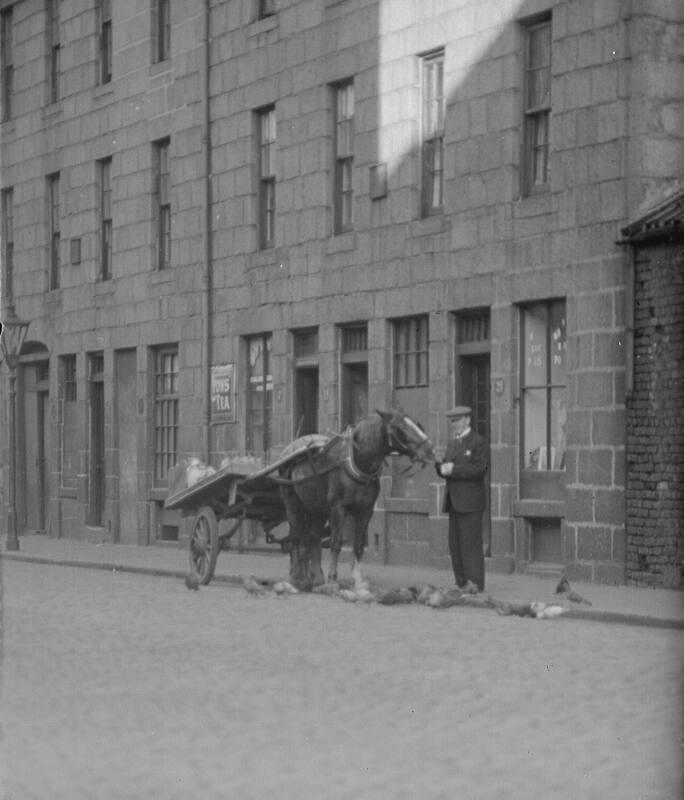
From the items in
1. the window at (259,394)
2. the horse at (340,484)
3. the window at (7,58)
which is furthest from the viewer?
the window at (7,58)

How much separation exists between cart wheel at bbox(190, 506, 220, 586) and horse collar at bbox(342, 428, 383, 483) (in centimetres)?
200

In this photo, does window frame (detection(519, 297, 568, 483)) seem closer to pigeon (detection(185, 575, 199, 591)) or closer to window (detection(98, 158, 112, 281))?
pigeon (detection(185, 575, 199, 591))

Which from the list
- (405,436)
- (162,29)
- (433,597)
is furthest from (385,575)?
(162,29)

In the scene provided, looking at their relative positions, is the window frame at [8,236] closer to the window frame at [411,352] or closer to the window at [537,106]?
the window frame at [411,352]

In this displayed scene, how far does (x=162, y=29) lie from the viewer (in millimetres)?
32031

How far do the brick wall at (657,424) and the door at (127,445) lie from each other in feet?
45.4

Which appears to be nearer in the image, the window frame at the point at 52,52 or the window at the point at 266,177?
the window at the point at 266,177

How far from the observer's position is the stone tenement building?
20.6 meters

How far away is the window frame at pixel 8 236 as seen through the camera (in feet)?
121

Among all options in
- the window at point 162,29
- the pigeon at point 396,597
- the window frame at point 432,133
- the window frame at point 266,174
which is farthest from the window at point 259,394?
the pigeon at point 396,597

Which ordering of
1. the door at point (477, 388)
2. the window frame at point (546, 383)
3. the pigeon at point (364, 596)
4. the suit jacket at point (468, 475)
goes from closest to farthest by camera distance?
the pigeon at point (364, 596), the suit jacket at point (468, 475), the window frame at point (546, 383), the door at point (477, 388)

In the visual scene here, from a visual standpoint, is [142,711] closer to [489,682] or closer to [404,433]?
[489,682]

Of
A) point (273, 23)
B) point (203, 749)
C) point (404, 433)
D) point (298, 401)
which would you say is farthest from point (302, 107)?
point (203, 749)

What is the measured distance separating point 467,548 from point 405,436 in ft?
4.44
